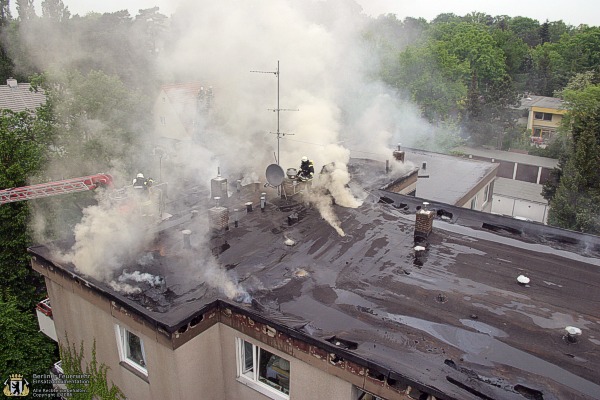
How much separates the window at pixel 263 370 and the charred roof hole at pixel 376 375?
190 centimetres

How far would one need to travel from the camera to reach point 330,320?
8.52 metres

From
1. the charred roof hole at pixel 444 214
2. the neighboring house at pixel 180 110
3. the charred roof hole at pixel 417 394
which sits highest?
the neighboring house at pixel 180 110

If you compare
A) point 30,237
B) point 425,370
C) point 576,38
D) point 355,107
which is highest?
point 576,38

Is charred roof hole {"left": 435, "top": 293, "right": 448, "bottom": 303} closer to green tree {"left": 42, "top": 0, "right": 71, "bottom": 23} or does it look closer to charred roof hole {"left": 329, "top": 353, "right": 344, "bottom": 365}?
charred roof hole {"left": 329, "top": 353, "right": 344, "bottom": 365}

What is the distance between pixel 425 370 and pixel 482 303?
260cm

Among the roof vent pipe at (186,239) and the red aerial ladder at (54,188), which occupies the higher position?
the red aerial ladder at (54,188)

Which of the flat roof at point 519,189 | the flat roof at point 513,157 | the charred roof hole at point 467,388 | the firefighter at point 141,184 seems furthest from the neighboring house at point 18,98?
the flat roof at point 513,157

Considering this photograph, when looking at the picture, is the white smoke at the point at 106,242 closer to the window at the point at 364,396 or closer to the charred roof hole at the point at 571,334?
the window at the point at 364,396

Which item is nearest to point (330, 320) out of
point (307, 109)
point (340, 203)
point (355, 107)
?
point (340, 203)

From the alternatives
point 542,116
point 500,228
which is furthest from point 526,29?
point 500,228

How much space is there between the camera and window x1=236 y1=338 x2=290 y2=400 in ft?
29.2

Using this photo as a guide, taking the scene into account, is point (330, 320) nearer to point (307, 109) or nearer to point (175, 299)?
point (175, 299)

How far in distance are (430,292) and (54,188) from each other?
Answer: 38.3 ft

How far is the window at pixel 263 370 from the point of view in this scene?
8913 mm
